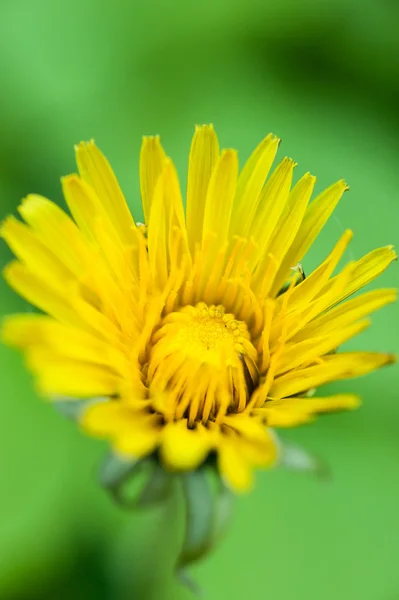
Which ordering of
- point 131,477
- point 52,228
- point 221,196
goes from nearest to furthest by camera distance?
point 131,477
point 52,228
point 221,196

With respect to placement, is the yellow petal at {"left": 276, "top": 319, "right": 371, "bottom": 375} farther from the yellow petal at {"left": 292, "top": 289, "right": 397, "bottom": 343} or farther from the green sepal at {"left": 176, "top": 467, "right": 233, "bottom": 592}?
the green sepal at {"left": 176, "top": 467, "right": 233, "bottom": 592}

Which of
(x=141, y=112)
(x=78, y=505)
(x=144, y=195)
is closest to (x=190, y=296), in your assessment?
(x=144, y=195)

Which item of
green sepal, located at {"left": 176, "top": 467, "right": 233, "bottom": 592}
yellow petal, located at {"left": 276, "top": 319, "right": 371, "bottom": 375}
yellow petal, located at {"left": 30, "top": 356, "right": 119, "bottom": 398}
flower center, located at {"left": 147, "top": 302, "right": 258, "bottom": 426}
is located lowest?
green sepal, located at {"left": 176, "top": 467, "right": 233, "bottom": 592}

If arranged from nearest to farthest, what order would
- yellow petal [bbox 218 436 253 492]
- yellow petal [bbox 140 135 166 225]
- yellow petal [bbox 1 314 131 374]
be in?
yellow petal [bbox 218 436 253 492] → yellow petal [bbox 1 314 131 374] → yellow petal [bbox 140 135 166 225]

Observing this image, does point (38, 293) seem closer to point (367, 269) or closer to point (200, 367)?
point (200, 367)

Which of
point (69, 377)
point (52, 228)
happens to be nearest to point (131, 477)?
point (69, 377)

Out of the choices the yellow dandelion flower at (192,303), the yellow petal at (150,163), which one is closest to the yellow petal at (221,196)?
the yellow dandelion flower at (192,303)

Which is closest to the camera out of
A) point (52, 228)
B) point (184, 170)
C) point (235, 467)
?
point (235, 467)

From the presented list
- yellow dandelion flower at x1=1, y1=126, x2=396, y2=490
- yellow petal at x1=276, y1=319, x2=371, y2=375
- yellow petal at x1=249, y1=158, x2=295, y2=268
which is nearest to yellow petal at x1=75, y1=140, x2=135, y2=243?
yellow dandelion flower at x1=1, y1=126, x2=396, y2=490
